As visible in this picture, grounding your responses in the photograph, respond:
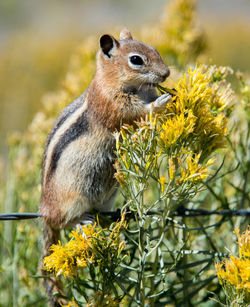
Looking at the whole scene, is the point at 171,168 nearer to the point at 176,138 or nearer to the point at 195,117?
the point at 176,138

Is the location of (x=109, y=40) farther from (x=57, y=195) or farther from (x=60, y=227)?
(x=60, y=227)

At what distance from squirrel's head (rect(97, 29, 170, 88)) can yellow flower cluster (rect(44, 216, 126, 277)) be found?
30.5 inches

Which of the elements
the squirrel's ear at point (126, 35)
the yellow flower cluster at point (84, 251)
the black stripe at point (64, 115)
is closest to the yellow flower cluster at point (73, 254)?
the yellow flower cluster at point (84, 251)

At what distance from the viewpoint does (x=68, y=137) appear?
6.68 ft

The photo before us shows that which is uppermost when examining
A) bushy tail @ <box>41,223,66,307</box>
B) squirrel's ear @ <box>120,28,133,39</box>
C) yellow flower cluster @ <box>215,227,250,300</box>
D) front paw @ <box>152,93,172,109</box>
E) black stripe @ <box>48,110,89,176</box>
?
squirrel's ear @ <box>120,28,133,39</box>

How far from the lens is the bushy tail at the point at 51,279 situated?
6.29ft

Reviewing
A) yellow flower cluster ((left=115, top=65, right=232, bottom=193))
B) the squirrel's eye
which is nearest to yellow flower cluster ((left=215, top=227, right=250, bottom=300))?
yellow flower cluster ((left=115, top=65, right=232, bottom=193))

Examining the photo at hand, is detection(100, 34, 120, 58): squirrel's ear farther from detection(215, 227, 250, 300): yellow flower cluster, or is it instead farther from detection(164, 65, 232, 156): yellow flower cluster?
detection(215, 227, 250, 300): yellow flower cluster

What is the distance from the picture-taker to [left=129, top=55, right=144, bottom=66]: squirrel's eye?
195 cm

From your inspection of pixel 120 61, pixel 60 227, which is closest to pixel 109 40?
pixel 120 61

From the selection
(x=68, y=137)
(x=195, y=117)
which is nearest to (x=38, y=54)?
(x=68, y=137)

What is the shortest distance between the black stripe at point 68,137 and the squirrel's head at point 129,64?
254mm

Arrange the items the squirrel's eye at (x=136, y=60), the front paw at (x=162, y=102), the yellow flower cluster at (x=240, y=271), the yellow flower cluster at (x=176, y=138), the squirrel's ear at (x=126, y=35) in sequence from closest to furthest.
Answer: the yellow flower cluster at (x=240, y=271)
the yellow flower cluster at (x=176, y=138)
the front paw at (x=162, y=102)
the squirrel's eye at (x=136, y=60)
the squirrel's ear at (x=126, y=35)

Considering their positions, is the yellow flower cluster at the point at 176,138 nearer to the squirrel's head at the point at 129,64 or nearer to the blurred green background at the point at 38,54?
the squirrel's head at the point at 129,64
